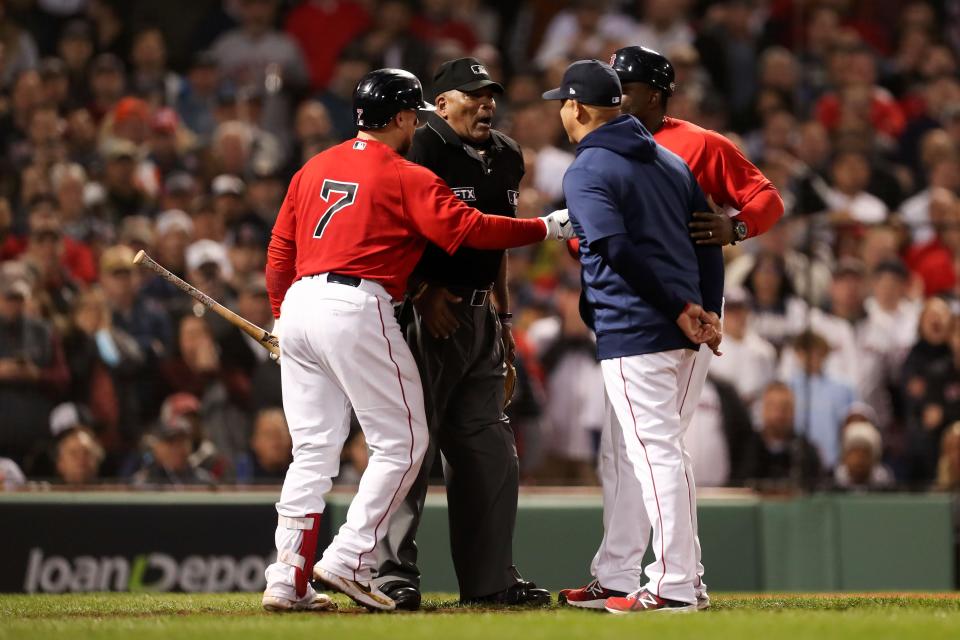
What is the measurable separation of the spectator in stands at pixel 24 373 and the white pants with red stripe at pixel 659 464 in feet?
13.1

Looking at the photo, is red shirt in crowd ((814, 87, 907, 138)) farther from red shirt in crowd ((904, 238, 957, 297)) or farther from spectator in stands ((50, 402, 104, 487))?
spectator in stands ((50, 402, 104, 487))

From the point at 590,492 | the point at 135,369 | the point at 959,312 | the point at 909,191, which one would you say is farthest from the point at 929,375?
the point at 135,369

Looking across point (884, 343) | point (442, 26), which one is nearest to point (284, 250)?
point (884, 343)

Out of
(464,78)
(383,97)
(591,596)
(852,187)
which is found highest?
(852,187)

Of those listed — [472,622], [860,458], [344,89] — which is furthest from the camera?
[344,89]

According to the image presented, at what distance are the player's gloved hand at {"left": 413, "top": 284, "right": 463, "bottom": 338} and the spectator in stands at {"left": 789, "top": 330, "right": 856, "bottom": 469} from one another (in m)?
3.83

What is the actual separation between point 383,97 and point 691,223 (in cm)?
125

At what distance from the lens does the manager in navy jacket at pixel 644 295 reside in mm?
5098

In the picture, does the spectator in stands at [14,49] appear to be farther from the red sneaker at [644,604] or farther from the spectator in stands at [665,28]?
the red sneaker at [644,604]

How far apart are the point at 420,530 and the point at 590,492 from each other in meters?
1.09

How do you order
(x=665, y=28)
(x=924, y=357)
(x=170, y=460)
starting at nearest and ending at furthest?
(x=170, y=460), (x=924, y=357), (x=665, y=28)

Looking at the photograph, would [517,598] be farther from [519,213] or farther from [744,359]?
[519,213]

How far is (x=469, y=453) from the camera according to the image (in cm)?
580

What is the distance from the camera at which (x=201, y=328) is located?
8.53m
